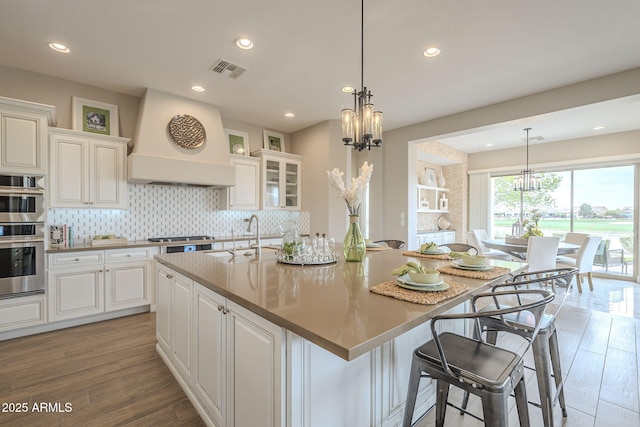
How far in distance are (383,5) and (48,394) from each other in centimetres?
374

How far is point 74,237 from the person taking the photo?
353cm

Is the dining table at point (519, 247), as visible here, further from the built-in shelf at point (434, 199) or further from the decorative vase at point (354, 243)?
the decorative vase at point (354, 243)

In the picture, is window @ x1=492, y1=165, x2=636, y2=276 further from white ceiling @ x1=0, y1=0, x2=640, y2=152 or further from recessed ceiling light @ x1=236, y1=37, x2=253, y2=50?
recessed ceiling light @ x1=236, y1=37, x2=253, y2=50

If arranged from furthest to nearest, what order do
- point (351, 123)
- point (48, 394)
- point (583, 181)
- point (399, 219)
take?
point (583, 181) → point (399, 219) → point (351, 123) → point (48, 394)

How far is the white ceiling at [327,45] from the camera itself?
7.20ft

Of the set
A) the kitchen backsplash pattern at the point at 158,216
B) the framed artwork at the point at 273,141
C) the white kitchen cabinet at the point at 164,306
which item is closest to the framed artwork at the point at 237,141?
the framed artwork at the point at 273,141

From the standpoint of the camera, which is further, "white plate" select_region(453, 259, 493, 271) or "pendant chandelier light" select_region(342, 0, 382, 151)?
"pendant chandelier light" select_region(342, 0, 382, 151)

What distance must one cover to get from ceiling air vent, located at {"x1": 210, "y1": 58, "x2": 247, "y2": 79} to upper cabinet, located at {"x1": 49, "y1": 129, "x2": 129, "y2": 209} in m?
1.55

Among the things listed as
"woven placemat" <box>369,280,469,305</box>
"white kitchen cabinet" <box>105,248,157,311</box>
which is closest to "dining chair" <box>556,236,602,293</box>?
"woven placemat" <box>369,280,469,305</box>

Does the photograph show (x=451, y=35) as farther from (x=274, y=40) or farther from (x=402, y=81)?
(x=274, y=40)

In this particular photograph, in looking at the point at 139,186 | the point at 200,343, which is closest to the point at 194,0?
the point at 200,343

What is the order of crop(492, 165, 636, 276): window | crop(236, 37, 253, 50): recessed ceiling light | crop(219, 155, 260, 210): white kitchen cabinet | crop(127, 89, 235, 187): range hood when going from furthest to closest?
crop(492, 165, 636, 276): window < crop(219, 155, 260, 210): white kitchen cabinet < crop(127, 89, 235, 187): range hood < crop(236, 37, 253, 50): recessed ceiling light

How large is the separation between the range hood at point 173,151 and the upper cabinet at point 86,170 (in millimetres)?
177

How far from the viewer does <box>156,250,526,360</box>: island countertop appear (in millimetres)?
919
